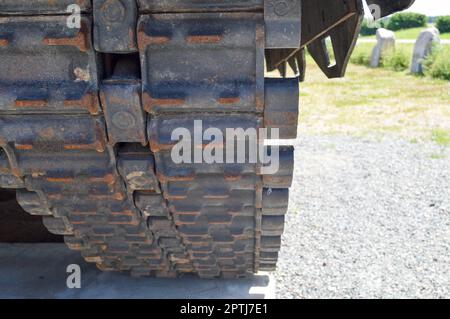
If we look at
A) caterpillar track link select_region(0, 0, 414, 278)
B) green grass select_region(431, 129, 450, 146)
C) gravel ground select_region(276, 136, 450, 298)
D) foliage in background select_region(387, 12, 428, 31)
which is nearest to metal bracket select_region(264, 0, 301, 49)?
caterpillar track link select_region(0, 0, 414, 278)

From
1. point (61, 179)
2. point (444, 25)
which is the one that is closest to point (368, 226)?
point (61, 179)

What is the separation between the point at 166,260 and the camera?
6.37ft

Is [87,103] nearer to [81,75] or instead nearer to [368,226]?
[81,75]

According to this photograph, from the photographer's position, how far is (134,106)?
3.43 ft

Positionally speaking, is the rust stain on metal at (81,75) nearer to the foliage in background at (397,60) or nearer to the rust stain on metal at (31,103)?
the rust stain on metal at (31,103)

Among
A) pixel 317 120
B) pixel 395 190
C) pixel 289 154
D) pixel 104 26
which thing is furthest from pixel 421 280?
pixel 317 120

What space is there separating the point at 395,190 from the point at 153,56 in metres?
3.39

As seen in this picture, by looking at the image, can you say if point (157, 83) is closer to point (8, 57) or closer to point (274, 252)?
point (8, 57)

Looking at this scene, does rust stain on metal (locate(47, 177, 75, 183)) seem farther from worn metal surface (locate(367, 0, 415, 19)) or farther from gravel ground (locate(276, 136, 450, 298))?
gravel ground (locate(276, 136, 450, 298))

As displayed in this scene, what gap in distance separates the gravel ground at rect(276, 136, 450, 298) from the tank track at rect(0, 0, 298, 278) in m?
1.30

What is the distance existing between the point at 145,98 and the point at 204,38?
20 centimetres

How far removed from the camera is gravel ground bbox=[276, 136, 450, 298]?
2.51 m

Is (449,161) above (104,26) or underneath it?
underneath

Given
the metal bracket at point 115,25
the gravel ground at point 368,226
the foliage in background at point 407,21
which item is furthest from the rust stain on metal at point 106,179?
the foliage in background at point 407,21
